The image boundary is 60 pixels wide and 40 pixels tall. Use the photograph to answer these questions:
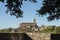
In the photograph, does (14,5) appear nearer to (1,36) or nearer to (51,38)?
(1,36)

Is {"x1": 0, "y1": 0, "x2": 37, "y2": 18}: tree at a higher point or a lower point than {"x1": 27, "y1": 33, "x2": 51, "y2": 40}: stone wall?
higher

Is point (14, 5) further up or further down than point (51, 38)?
further up

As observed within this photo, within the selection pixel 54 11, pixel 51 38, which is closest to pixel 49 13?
pixel 54 11

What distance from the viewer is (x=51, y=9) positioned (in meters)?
17.3

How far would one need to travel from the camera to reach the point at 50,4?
1727cm

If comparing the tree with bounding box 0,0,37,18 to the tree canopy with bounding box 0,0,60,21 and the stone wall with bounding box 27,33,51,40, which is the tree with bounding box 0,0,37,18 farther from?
the stone wall with bounding box 27,33,51,40

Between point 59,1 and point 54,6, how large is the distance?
1.37 meters

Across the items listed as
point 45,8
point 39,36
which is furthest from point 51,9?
point 39,36

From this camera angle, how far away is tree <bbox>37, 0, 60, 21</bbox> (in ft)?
55.6

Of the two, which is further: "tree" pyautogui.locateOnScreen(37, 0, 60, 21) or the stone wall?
the stone wall

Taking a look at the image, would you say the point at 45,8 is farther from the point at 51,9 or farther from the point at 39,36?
the point at 39,36

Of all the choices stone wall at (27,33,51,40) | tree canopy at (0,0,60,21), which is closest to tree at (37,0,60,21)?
tree canopy at (0,0,60,21)

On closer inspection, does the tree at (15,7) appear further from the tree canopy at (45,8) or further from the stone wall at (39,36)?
the stone wall at (39,36)

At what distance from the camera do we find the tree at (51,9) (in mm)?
16953
